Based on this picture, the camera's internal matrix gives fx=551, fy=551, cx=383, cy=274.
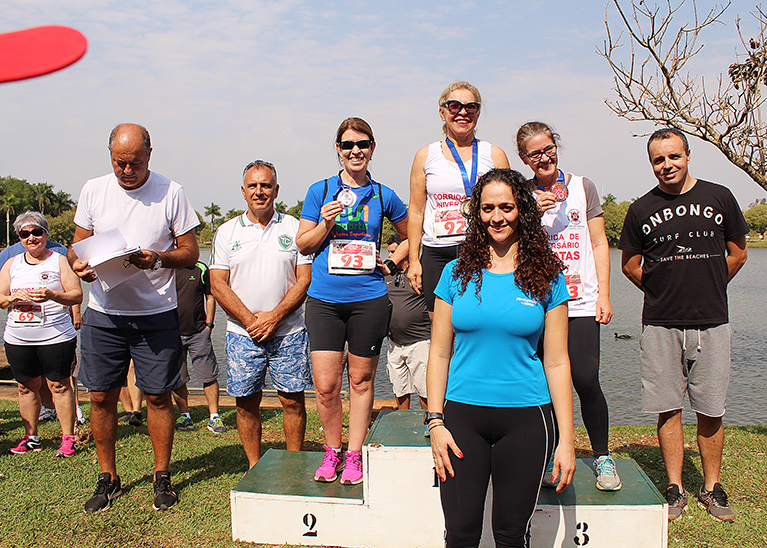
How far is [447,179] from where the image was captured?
326cm

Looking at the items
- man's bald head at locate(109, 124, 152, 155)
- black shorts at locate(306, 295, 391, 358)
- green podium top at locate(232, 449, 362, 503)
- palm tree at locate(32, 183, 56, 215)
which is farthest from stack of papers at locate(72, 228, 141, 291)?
palm tree at locate(32, 183, 56, 215)

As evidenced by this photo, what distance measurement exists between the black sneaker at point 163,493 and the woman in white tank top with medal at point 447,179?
215 cm

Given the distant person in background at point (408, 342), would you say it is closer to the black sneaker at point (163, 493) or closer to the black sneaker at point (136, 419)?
the black sneaker at point (163, 493)

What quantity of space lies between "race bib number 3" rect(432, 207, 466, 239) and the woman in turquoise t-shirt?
3.07 feet

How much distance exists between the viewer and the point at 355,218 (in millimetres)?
3395

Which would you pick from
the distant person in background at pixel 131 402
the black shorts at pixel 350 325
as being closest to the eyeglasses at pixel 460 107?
the black shorts at pixel 350 325

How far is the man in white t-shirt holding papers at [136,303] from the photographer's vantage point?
11.5ft

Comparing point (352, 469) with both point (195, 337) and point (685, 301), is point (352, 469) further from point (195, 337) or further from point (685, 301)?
point (195, 337)

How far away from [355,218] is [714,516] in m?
2.91

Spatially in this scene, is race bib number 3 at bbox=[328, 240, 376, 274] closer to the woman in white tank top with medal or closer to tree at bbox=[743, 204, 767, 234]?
the woman in white tank top with medal

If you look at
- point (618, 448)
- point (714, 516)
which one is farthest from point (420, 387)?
point (714, 516)

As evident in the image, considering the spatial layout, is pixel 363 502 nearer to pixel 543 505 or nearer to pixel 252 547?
pixel 252 547

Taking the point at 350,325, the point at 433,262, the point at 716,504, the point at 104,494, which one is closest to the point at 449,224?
the point at 433,262

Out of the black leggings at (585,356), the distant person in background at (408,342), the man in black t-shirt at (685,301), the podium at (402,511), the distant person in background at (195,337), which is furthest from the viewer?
the distant person in background at (195,337)
